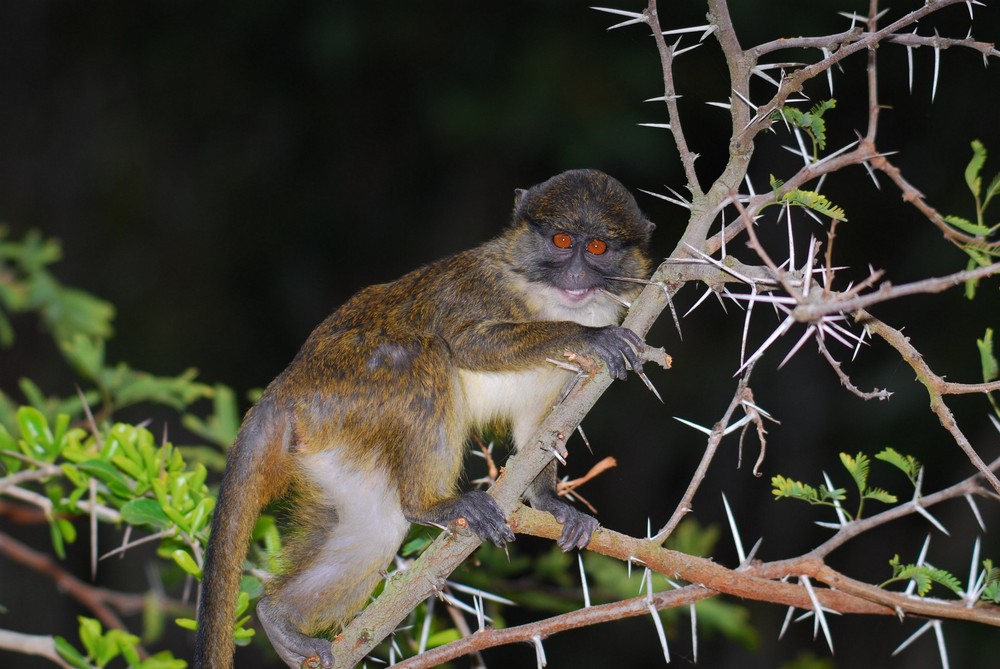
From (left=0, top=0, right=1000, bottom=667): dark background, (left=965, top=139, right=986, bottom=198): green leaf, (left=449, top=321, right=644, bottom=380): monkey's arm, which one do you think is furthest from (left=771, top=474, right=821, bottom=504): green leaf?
(left=0, top=0, right=1000, bottom=667): dark background

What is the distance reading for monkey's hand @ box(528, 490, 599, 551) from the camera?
3.71 m

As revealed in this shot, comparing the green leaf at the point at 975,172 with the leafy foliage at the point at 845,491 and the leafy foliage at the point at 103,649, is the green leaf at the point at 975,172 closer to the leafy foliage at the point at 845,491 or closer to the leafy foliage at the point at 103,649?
the leafy foliage at the point at 845,491

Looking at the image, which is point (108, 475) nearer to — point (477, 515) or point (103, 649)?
point (103, 649)

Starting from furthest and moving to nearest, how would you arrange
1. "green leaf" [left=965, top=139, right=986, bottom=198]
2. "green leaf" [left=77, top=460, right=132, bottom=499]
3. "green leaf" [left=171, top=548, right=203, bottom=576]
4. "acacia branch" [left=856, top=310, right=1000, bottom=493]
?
1. "green leaf" [left=77, top=460, right=132, bottom=499]
2. "green leaf" [left=171, top=548, right=203, bottom=576]
3. "acacia branch" [left=856, top=310, right=1000, bottom=493]
4. "green leaf" [left=965, top=139, right=986, bottom=198]

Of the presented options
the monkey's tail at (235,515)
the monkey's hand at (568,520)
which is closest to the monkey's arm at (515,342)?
the monkey's hand at (568,520)

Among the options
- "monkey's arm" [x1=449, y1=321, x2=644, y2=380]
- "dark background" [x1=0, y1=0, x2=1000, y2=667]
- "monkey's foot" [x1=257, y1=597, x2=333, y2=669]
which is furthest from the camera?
"dark background" [x1=0, y1=0, x2=1000, y2=667]

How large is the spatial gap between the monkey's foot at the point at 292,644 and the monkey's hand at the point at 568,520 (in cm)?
87

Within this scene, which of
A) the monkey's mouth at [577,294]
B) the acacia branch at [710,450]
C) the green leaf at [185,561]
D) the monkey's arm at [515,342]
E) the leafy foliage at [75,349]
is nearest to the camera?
the acacia branch at [710,450]

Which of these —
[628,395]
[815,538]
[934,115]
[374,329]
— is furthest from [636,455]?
[374,329]

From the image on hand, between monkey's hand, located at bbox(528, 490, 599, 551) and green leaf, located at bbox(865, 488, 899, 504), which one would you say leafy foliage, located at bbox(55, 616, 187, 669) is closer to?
monkey's hand, located at bbox(528, 490, 599, 551)

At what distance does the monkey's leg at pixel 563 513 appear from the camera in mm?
3730

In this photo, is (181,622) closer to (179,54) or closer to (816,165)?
(816,165)

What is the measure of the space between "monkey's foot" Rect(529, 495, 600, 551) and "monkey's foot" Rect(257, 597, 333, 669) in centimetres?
87

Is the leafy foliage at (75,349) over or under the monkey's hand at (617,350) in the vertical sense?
under
